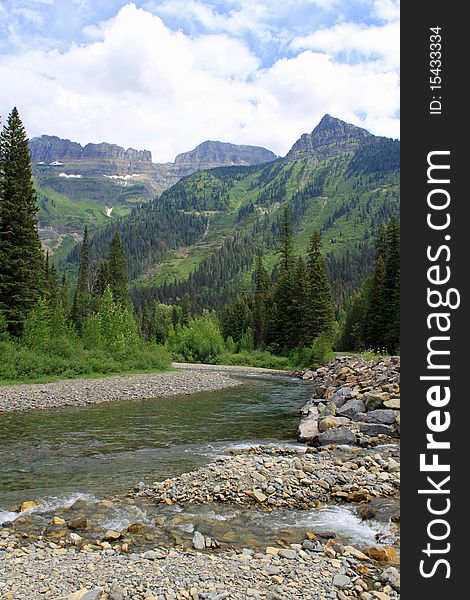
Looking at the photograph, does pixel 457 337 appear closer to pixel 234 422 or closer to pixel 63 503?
pixel 63 503

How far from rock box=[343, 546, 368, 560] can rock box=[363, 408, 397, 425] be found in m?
10.6

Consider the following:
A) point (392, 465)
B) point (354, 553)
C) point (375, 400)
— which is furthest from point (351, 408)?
point (354, 553)

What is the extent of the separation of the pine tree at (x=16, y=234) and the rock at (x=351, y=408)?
98.8ft

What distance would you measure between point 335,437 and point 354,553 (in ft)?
29.7

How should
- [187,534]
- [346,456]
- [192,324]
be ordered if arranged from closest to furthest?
1. [187,534]
2. [346,456]
3. [192,324]

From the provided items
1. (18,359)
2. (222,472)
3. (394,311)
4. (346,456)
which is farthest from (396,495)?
(394,311)

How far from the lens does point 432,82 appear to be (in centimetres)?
547

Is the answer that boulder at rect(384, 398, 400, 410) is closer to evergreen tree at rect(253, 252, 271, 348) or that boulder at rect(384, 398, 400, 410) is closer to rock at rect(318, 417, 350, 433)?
rock at rect(318, 417, 350, 433)

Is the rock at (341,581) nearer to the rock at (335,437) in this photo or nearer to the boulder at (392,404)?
the rock at (335,437)

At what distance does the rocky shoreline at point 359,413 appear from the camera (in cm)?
1719

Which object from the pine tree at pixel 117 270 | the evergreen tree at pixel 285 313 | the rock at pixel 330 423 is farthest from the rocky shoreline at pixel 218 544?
the pine tree at pixel 117 270

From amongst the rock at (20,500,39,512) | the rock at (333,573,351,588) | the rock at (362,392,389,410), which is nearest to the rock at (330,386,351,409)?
the rock at (362,392,389,410)

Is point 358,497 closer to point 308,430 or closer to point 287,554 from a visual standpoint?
point 287,554

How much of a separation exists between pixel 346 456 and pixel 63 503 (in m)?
8.79
